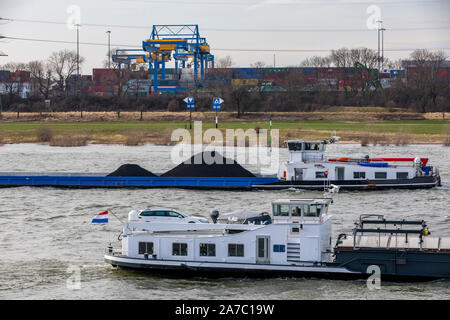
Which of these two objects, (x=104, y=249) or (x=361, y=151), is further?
(x=361, y=151)

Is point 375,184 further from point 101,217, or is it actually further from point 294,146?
point 101,217

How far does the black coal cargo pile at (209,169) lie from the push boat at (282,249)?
29.6 m

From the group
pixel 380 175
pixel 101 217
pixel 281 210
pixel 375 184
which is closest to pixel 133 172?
pixel 375 184

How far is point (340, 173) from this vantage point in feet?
198

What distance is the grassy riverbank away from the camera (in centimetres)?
10275

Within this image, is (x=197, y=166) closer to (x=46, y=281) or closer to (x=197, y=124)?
(x=46, y=281)

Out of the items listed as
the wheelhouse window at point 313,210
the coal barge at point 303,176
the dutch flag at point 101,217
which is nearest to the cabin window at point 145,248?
the dutch flag at point 101,217

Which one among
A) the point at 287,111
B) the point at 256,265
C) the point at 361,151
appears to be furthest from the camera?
the point at 287,111

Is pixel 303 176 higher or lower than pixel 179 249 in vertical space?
higher

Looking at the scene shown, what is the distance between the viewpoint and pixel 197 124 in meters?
122

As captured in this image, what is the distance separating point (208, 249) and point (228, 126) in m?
83.8

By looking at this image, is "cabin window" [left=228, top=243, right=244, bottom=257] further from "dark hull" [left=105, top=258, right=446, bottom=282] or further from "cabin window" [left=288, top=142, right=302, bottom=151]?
"cabin window" [left=288, top=142, right=302, bottom=151]
